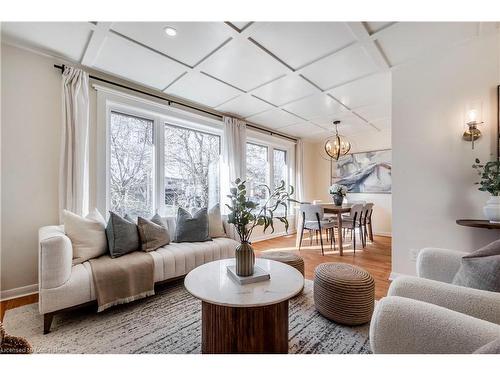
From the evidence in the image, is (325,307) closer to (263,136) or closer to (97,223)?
(97,223)

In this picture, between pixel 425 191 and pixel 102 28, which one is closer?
pixel 102 28

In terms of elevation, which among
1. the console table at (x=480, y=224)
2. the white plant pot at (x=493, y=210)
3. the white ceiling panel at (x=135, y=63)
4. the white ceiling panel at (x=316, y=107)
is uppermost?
the white ceiling panel at (x=135, y=63)

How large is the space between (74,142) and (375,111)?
445 cm

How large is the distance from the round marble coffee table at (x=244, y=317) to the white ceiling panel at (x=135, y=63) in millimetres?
2268

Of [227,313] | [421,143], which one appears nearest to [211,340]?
[227,313]

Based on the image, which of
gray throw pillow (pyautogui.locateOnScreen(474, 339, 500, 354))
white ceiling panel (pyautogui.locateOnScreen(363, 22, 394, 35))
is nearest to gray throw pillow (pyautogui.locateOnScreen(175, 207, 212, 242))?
gray throw pillow (pyautogui.locateOnScreen(474, 339, 500, 354))

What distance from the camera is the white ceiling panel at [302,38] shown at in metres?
1.81

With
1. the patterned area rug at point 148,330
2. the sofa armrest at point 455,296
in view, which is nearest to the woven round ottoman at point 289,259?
the patterned area rug at point 148,330

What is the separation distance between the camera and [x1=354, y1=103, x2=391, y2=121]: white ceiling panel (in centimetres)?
360

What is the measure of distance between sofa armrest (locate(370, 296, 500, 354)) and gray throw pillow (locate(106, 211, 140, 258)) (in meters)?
2.12

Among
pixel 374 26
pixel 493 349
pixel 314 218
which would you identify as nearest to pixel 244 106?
pixel 374 26

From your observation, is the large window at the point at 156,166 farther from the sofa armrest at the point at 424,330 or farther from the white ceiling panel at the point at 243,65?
the sofa armrest at the point at 424,330

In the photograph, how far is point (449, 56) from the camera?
85.8 inches
